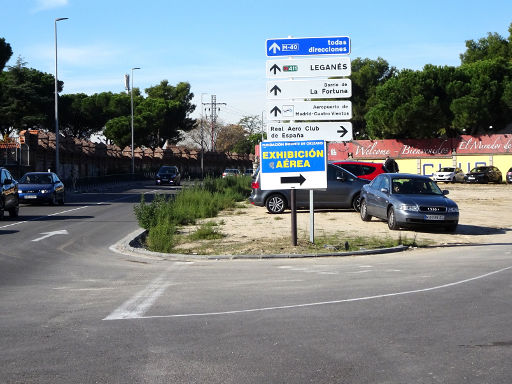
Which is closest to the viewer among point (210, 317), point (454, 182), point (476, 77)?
point (210, 317)

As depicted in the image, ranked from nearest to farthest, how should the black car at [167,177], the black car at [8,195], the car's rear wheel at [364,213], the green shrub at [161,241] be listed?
the green shrub at [161,241] → the car's rear wheel at [364,213] → the black car at [8,195] → the black car at [167,177]

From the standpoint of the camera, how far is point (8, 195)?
80.4 ft

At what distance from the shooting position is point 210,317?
26.0 feet

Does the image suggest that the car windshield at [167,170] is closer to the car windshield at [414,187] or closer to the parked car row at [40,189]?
the parked car row at [40,189]

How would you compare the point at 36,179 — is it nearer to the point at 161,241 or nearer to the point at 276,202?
the point at 276,202

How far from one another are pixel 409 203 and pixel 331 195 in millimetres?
6747

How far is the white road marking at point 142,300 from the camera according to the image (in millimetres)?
8094

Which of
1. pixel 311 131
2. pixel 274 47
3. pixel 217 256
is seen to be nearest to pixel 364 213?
pixel 311 131

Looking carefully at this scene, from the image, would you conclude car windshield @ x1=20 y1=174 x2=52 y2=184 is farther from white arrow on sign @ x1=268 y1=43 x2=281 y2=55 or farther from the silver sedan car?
white arrow on sign @ x1=268 y1=43 x2=281 y2=55

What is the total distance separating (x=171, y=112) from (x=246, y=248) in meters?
85.1

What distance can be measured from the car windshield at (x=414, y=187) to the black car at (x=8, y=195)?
510 inches

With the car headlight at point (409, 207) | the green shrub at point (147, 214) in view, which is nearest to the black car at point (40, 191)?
the green shrub at point (147, 214)

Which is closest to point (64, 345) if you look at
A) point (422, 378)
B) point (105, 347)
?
point (105, 347)

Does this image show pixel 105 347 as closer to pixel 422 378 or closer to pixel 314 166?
pixel 422 378
